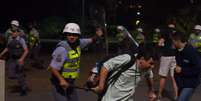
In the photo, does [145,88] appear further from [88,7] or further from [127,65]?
[88,7]

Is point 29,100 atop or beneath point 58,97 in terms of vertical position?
beneath

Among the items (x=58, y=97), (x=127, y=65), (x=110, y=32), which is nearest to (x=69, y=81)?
(x=58, y=97)

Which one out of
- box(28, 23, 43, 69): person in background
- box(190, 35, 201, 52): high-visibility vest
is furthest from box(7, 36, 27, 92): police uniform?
box(28, 23, 43, 69): person in background

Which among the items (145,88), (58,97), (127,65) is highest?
(127,65)

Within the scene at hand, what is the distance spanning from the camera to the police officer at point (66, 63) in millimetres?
7527

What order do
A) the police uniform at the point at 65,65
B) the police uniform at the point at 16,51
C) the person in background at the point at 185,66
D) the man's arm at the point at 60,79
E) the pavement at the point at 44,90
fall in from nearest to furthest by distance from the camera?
1. the man's arm at the point at 60,79
2. the police uniform at the point at 65,65
3. the person in background at the point at 185,66
4. the police uniform at the point at 16,51
5. the pavement at the point at 44,90

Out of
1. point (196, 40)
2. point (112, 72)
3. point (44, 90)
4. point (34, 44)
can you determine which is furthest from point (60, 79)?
point (34, 44)

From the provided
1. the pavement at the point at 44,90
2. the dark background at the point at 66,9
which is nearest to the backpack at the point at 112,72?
the pavement at the point at 44,90

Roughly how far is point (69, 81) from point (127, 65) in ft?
6.22

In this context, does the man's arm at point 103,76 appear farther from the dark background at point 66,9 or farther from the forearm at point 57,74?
the dark background at point 66,9

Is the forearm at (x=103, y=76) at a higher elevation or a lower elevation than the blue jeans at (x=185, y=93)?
higher

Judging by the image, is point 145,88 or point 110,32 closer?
point 145,88

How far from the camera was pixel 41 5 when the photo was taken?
3703 centimetres

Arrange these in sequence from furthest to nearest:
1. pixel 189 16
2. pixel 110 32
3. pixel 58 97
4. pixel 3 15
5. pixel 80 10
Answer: pixel 3 15
pixel 80 10
pixel 110 32
pixel 189 16
pixel 58 97
